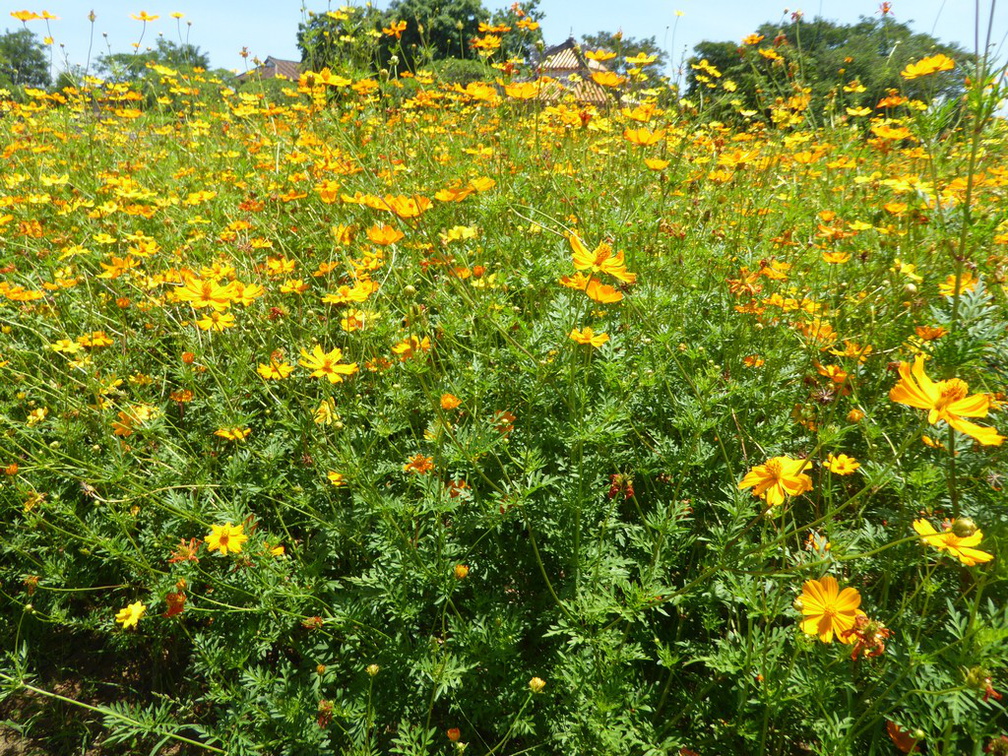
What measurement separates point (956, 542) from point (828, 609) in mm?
248

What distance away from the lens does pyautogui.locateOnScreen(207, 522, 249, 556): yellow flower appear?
1411 millimetres

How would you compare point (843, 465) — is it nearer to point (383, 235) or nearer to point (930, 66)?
point (930, 66)

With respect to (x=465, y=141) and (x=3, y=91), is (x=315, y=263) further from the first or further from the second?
(x=3, y=91)

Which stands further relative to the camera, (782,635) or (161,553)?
(161,553)

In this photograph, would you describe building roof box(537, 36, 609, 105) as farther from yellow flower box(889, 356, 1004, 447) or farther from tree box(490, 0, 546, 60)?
yellow flower box(889, 356, 1004, 447)

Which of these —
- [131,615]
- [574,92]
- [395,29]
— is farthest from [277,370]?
[574,92]

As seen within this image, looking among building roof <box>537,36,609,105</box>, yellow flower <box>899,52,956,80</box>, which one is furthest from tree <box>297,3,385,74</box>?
yellow flower <box>899,52,956,80</box>

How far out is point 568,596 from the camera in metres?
1.41

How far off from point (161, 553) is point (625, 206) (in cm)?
222

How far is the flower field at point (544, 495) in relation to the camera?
48.1 inches

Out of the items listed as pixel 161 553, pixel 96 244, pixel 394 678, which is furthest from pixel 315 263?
pixel 394 678

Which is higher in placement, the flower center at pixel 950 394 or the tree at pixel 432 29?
the tree at pixel 432 29

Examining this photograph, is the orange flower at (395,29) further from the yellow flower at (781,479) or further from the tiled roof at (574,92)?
the yellow flower at (781,479)

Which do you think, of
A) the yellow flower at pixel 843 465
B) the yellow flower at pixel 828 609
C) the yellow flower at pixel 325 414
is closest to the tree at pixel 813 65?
the yellow flower at pixel 843 465
